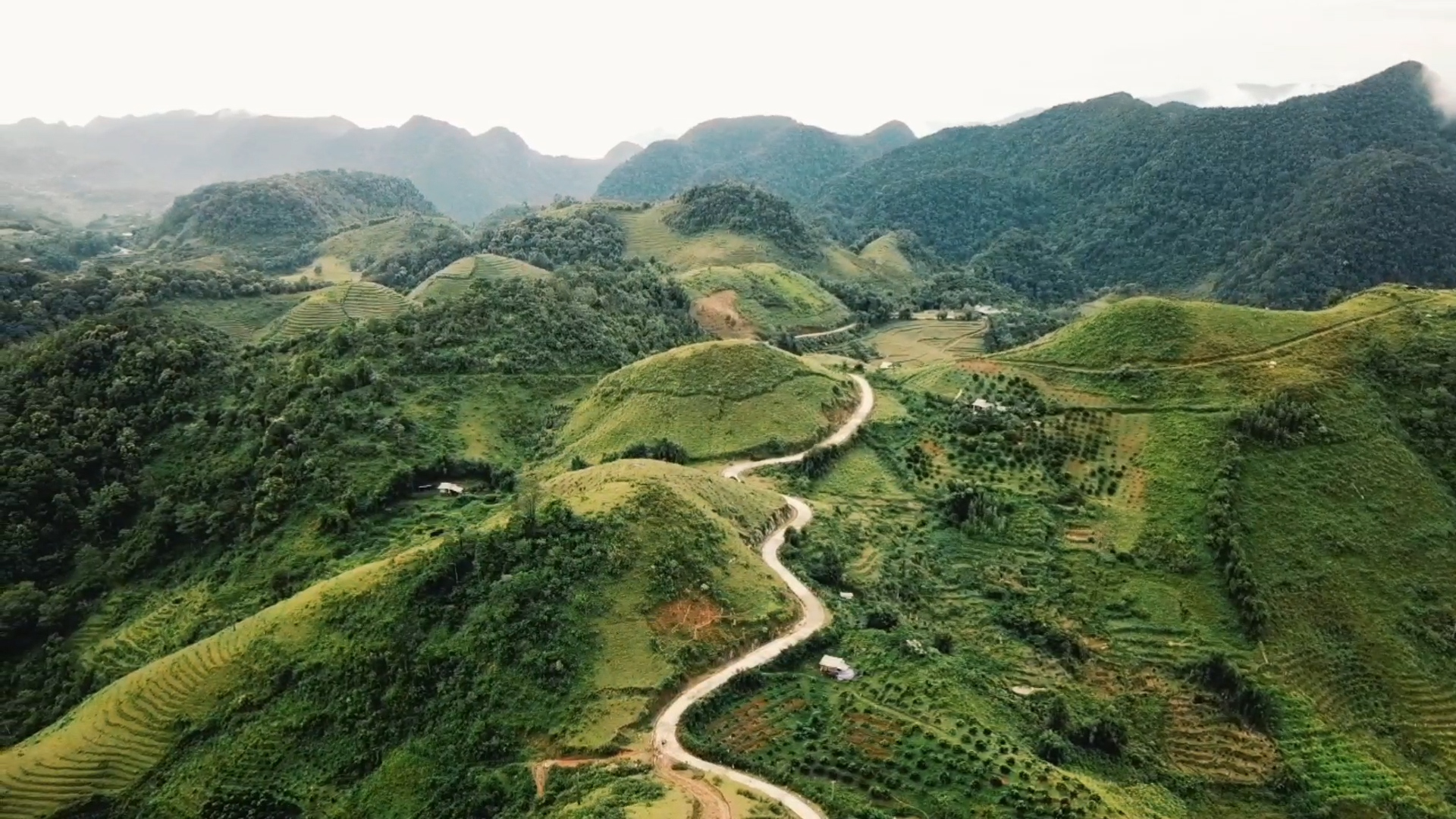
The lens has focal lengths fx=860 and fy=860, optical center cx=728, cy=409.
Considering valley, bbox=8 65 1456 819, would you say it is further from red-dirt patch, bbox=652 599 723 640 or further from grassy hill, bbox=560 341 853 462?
grassy hill, bbox=560 341 853 462

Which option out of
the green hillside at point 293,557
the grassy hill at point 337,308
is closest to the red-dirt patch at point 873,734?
the green hillside at point 293,557

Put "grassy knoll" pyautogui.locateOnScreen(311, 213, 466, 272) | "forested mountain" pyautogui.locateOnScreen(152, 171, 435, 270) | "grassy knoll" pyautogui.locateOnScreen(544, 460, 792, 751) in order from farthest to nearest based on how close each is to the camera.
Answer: "forested mountain" pyautogui.locateOnScreen(152, 171, 435, 270) < "grassy knoll" pyautogui.locateOnScreen(311, 213, 466, 272) < "grassy knoll" pyautogui.locateOnScreen(544, 460, 792, 751)

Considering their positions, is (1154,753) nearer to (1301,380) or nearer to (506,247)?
(1301,380)

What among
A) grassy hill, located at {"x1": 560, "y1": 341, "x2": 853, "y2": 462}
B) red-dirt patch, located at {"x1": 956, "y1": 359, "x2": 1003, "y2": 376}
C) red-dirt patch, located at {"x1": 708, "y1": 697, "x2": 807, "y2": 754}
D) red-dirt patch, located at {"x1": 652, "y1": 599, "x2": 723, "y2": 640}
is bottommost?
red-dirt patch, located at {"x1": 708, "y1": 697, "x2": 807, "y2": 754}

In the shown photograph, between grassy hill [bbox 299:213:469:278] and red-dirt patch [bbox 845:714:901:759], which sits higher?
grassy hill [bbox 299:213:469:278]

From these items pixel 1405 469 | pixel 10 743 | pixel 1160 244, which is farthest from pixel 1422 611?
pixel 1160 244

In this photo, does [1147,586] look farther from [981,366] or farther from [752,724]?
[752,724]

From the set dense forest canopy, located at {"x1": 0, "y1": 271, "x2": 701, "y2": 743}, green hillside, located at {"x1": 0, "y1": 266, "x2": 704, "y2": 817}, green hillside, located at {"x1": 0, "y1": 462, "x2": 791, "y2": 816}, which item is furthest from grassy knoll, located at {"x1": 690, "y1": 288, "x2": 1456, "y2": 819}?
dense forest canopy, located at {"x1": 0, "y1": 271, "x2": 701, "y2": 743}
